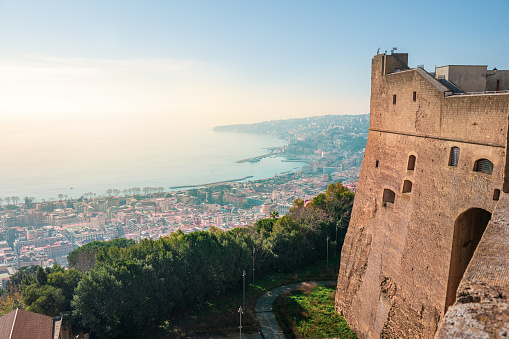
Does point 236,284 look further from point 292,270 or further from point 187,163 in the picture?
point 187,163

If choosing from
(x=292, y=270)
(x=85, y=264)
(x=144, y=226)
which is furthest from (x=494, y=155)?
(x=144, y=226)

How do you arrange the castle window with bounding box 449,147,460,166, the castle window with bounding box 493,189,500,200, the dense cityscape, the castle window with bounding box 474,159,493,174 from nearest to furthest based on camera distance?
the castle window with bounding box 493,189,500,200, the castle window with bounding box 474,159,493,174, the castle window with bounding box 449,147,460,166, the dense cityscape

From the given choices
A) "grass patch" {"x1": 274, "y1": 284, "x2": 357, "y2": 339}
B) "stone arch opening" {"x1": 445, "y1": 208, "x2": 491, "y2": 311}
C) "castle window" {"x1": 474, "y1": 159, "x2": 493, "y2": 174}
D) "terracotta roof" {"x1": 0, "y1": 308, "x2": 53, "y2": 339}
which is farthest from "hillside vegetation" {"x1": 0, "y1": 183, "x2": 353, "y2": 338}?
"castle window" {"x1": 474, "y1": 159, "x2": 493, "y2": 174}

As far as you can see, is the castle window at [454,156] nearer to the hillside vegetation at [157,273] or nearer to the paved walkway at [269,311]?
the paved walkway at [269,311]

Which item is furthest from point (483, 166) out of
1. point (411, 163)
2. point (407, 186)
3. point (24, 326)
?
point (24, 326)

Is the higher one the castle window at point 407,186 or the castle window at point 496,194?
the castle window at point 496,194

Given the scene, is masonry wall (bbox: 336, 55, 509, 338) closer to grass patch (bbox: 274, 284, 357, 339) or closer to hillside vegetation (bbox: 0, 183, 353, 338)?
grass patch (bbox: 274, 284, 357, 339)

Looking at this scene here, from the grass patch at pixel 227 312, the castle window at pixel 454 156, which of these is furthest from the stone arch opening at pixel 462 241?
the grass patch at pixel 227 312
